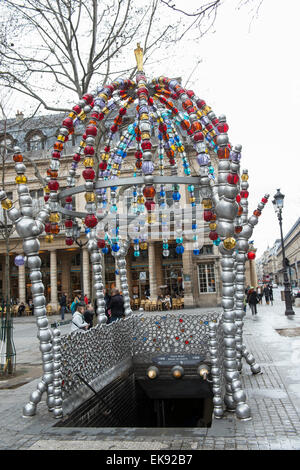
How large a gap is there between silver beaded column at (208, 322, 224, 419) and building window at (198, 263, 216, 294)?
27.8m

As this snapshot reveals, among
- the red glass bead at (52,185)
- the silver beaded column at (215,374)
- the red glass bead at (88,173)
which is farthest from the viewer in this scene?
the red glass bead at (52,185)

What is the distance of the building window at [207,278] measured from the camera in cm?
3328

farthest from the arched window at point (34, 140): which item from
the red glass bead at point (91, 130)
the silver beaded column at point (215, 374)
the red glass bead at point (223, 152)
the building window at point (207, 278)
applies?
the building window at point (207, 278)

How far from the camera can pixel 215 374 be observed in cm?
561

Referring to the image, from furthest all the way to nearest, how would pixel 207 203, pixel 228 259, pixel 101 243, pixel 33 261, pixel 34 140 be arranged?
pixel 34 140, pixel 101 243, pixel 207 203, pixel 33 261, pixel 228 259

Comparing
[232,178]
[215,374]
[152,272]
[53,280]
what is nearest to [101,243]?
[232,178]

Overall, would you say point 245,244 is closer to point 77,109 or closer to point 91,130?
point 91,130

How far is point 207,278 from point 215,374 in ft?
92.4

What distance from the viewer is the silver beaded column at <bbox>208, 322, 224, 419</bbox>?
534 cm

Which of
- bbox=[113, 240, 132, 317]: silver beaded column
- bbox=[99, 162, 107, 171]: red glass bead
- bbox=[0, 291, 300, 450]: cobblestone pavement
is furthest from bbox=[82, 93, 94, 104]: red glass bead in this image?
bbox=[0, 291, 300, 450]: cobblestone pavement

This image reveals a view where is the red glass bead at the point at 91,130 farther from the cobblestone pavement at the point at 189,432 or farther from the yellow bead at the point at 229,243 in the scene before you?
the cobblestone pavement at the point at 189,432

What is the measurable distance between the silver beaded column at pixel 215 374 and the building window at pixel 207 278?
1094 inches

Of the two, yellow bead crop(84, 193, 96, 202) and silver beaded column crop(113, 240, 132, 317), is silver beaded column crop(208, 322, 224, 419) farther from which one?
silver beaded column crop(113, 240, 132, 317)
